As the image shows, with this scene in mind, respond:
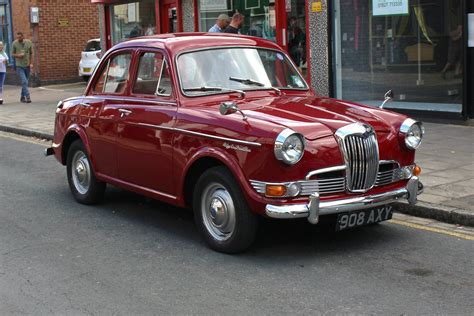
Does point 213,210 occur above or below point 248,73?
below

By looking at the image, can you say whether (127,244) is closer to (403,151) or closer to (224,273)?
(224,273)

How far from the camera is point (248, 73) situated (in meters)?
6.06

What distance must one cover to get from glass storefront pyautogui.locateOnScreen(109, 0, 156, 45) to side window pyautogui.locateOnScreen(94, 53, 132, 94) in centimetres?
984

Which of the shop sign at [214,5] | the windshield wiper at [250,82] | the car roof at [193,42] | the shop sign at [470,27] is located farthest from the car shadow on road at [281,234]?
the shop sign at [214,5]

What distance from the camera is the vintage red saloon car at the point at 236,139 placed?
485cm

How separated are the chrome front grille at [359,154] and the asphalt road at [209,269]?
0.61 meters

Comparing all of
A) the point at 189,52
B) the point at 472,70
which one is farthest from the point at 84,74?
the point at 189,52

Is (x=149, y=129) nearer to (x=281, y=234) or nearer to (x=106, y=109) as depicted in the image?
(x=106, y=109)

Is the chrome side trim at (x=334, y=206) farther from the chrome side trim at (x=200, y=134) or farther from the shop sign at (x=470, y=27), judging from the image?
the shop sign at (x=470, y=27)

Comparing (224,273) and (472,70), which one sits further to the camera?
(472,70)

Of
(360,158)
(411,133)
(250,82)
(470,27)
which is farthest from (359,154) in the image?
(470,27)

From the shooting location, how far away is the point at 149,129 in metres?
5.84

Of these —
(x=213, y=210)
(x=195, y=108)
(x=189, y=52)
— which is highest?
(x=189, y=52)

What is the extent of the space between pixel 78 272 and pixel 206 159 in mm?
1351
